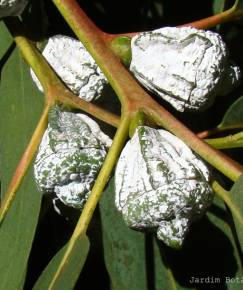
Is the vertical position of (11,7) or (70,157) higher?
(11,7)

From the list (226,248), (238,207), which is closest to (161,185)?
(238,207)

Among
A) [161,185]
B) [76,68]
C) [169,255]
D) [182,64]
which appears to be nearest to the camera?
[161,185]

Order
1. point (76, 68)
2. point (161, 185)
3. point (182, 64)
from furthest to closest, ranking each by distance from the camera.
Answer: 1. point (76, 68)
2. point (182, 64)
3. point (161, 185)

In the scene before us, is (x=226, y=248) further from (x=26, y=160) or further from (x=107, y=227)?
(x=26, y=160)

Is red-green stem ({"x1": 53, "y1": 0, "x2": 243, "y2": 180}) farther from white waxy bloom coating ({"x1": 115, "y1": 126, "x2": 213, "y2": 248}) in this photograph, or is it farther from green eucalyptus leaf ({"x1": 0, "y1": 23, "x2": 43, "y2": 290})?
green eucalyptus leaf ({"x1": 0, "y1": 23, "x2": 43, "y2": 290})

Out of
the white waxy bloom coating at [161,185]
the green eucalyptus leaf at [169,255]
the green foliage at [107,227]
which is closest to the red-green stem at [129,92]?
the white waxy bloom coating at [161,185]

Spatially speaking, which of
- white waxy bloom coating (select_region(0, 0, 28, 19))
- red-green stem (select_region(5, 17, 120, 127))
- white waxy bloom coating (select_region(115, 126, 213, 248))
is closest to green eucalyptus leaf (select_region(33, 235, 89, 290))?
white waxy bloom coating (select_region(115, 126, 213, 248))

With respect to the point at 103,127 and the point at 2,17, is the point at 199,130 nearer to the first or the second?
the point at 103,127

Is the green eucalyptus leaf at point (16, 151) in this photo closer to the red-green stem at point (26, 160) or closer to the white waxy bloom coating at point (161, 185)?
the red-green stem at point (26, 160)
